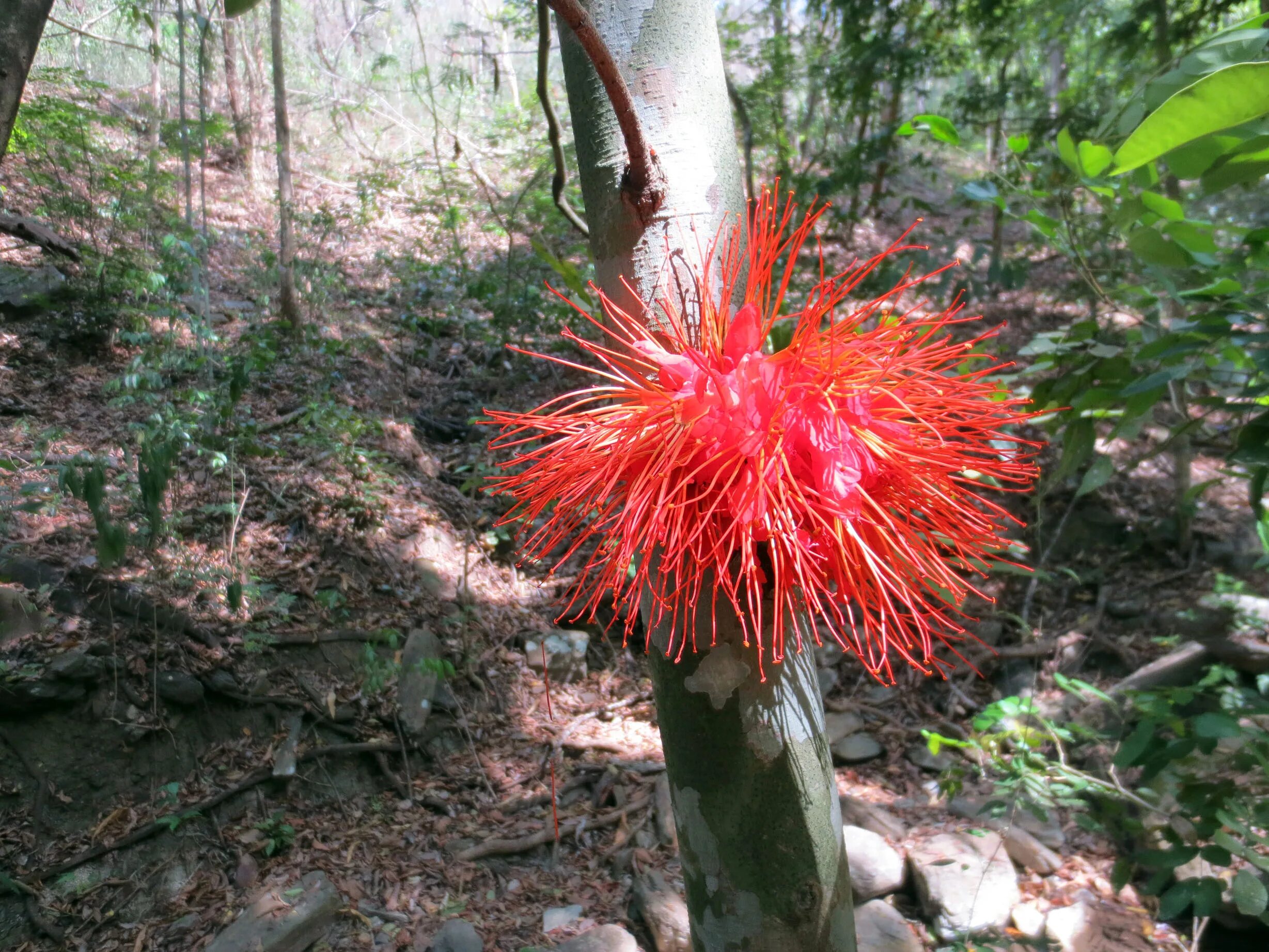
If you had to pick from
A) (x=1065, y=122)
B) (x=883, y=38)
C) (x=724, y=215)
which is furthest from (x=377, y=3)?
(x=724, y=215)

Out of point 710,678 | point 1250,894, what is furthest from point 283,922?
point 1250,894

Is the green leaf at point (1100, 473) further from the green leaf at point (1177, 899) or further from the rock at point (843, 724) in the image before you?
the rock at point (843, 724)

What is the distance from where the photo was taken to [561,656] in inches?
153

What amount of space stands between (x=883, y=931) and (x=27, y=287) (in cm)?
508

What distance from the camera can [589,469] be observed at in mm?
1085

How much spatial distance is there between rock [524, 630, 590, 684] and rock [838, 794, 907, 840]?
4.43 feet

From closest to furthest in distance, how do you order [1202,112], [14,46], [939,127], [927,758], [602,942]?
[1202,112] < [14,46] < [939,127] < [602,942] < [927,758]

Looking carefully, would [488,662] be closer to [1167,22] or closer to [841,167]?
[841,167]

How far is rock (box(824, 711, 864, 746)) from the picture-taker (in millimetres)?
3984

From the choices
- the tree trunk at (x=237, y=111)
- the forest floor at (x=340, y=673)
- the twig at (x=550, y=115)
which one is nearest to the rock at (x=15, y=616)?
the forest floor at (x=340, y=673)

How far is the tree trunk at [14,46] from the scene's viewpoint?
1.32 meters

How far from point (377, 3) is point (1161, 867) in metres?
12.3

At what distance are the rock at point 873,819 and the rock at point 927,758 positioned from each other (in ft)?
1.86

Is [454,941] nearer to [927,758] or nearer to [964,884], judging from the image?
[964,884]
